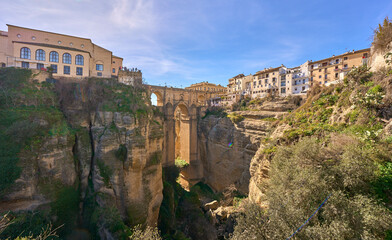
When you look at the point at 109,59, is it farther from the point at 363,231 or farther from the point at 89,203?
the point at 363,231

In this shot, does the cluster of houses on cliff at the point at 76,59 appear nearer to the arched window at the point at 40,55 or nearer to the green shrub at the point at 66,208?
the arched window at the point at 40,55

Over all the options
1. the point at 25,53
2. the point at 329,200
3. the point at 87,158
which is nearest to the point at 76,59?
the point at 25,53

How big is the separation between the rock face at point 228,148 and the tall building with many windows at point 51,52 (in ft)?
69.1

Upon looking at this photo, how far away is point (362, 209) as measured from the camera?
16.7 ft

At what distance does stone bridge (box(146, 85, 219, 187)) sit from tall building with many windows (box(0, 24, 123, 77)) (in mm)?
9776

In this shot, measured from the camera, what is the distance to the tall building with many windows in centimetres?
1777

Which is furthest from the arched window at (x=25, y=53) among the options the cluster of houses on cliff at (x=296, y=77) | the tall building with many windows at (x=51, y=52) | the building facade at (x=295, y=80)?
the building facade at (x=295, y=80)

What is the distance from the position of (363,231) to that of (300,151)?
3359 mm

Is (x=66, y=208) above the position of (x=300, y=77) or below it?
below

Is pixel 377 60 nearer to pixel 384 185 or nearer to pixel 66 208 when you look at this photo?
pixel 384 185

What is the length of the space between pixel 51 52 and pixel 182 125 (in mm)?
23566

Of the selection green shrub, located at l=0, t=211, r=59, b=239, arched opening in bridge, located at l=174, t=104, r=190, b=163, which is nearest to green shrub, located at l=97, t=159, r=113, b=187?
green shrub, located at l=0, t=211, r=59, b=239

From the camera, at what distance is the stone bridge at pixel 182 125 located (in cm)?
3094

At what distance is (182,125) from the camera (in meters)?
37.0
